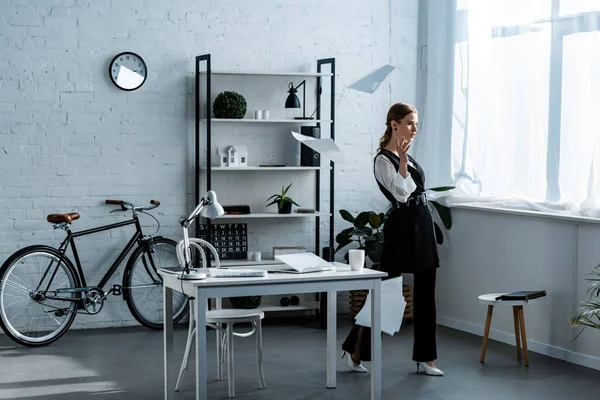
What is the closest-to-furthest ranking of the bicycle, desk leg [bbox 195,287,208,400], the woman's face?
desk leg [bbox 195,287,208,400]
the woman's face
the bicycle

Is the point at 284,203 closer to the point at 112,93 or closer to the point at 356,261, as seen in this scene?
the point at 112,93

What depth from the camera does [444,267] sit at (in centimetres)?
702

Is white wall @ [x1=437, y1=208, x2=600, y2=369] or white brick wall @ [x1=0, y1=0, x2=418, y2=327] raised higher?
white brick wall @ [x1=0, y1=0, x2=418, y2=327]

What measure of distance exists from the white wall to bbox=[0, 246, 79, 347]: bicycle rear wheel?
9.92 feet

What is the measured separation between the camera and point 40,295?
624 centimetres

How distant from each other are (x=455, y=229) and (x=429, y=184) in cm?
56

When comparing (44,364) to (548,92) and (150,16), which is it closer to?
(150,16)

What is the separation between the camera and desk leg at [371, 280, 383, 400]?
4578mm

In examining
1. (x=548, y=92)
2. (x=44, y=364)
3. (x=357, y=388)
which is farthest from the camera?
(x=548, y=92)

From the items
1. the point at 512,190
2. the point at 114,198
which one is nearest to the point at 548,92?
the point at 512,190

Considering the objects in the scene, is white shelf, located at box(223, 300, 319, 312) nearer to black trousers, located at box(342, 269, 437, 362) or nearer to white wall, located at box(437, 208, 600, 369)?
white wall, located at box(437, 208, 600, 369)

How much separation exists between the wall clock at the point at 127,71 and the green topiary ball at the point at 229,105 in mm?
643

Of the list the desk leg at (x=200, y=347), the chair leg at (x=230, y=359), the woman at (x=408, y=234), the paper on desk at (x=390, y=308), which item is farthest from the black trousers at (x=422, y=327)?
the desk leg at (x=200, y=347)

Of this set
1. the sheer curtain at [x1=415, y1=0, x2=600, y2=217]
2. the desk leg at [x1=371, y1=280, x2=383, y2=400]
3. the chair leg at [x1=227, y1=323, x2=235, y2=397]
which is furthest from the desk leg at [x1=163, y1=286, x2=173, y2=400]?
the sheer curtain at [x1=415, y1=0, x2=600, y2=217]
